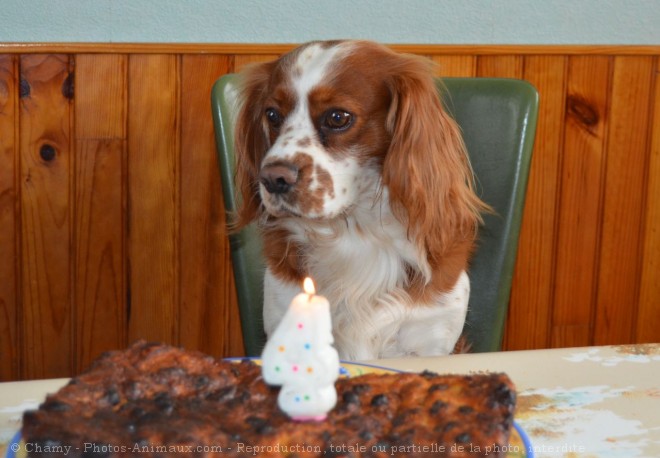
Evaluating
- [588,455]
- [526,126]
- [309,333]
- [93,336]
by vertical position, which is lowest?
[93,336]

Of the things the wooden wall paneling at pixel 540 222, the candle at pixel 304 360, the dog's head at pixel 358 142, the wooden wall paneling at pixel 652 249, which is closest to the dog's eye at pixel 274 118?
the dog's head at pixel 358 142

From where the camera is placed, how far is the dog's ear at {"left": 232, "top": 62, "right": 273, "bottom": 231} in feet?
5.60

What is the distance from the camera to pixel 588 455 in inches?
31.1

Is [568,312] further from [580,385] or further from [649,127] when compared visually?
[580,385]

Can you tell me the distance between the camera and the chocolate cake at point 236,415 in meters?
0.59

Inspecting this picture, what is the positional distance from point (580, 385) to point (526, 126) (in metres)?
0.75

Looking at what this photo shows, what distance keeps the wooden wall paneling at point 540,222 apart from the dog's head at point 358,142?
66cm

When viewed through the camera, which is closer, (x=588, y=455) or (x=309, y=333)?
(x=309, y=333)

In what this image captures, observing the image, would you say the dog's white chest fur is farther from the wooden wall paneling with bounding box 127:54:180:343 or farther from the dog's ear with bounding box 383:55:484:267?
the wooden wall paneling with bounding box 127:54:180:343

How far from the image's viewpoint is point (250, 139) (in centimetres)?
182

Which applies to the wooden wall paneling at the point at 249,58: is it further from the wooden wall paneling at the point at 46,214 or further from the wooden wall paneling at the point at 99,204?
the wooden wall paneling at the point at 46,214

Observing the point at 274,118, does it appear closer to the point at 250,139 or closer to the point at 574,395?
the point at 250,139

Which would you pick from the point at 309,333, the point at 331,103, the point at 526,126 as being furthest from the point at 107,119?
the point at 309,333

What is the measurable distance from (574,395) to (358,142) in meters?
0.77
